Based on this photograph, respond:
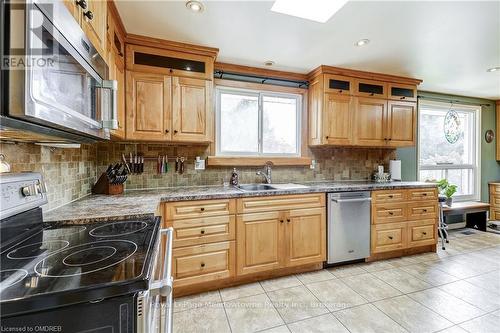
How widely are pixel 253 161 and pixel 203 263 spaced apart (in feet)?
4.30

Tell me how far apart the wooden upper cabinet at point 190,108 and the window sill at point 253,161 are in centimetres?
40

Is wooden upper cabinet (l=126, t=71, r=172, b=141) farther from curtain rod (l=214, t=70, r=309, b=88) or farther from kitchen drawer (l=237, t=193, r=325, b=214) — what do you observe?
kitchen drawer (l=237, t=193, r=325, b=214)

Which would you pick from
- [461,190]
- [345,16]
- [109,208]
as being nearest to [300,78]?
[345,16]

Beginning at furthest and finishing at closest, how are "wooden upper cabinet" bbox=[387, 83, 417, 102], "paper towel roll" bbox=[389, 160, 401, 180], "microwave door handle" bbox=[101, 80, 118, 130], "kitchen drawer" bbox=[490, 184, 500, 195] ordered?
"kitchen drawer" bbox=[490, 184, 500, 195] → "paper towel roll" bbox=[389, 160, 401, 180] → "wooden upper cabinet" bbox=[387, 83, 417, 102] → "microwave door handle" bbox=[101, 80, 118, 130]

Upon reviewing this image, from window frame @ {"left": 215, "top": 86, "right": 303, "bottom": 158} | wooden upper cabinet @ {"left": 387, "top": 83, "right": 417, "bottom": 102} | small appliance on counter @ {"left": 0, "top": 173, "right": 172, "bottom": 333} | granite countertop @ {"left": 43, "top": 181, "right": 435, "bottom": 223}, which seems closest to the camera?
small appliance on counter @ {"left": 0, "top": 173, "right": 172, "bottom": 333}

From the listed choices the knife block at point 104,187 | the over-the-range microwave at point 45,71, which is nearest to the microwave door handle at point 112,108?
the over-the-range microwave at point 45,71

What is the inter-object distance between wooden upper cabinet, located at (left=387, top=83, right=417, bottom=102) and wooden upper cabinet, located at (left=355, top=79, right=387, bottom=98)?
10cm

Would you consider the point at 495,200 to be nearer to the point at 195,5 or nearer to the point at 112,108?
the point at 195,5

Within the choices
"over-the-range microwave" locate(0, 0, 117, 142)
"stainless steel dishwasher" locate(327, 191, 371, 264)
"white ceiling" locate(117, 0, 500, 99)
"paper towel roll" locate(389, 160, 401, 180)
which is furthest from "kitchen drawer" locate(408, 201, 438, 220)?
"over-the-range microwave" locate(0, 0, 117, 142)

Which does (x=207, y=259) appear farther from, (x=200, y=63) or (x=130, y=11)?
(x=130, y=11)

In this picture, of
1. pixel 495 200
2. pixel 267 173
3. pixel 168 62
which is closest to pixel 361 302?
pixel 267 173

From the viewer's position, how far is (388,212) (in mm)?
2875

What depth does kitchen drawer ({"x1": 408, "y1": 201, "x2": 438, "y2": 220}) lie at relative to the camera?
300 centimetres

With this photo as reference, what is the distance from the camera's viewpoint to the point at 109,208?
1545 millimetres
